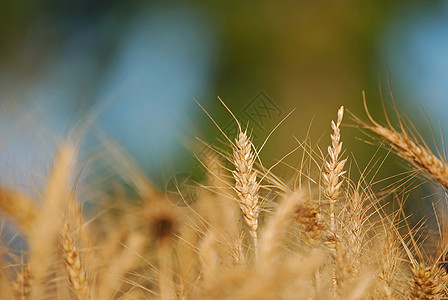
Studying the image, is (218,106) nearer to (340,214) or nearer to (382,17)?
(382,17)

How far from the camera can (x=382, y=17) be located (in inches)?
201

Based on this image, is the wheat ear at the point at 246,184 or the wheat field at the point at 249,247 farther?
the wheat ear at the point at 246,184

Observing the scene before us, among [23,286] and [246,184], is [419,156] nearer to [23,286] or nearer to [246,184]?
[246,184]

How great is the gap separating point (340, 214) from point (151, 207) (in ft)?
2.04

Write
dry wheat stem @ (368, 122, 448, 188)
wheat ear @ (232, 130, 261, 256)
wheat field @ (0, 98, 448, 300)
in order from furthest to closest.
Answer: dry wheat stem @ (368, 122, 448, 188) < wheat ear @ (232, 130, 261, 256) < wheat field @ (0, 98, 448, 300)

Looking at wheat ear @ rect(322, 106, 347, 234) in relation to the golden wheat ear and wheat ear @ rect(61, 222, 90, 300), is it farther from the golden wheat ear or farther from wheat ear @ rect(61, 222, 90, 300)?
wheat ear @ rect(61, 222, 90, 300)

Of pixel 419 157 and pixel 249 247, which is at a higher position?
pixel 419 157

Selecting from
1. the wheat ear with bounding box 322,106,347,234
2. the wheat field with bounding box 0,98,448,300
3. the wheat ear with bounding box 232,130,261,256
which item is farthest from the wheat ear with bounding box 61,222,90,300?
the wheat ear with bounding box 322,106,347,234

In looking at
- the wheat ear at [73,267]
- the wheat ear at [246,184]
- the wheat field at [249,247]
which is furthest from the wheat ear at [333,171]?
the wheat ear at [73,267]

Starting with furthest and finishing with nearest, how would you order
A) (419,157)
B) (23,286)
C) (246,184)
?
1. (419,157)
2. (246,184)
3. (23,286)

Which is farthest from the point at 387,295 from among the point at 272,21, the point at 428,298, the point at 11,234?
the point at 272,21

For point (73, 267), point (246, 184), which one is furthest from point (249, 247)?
point (73, 267)

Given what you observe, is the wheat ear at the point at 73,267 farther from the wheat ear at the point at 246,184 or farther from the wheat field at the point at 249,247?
the wheat ear at the point at 246,184

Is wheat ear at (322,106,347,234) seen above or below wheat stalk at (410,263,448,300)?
above
